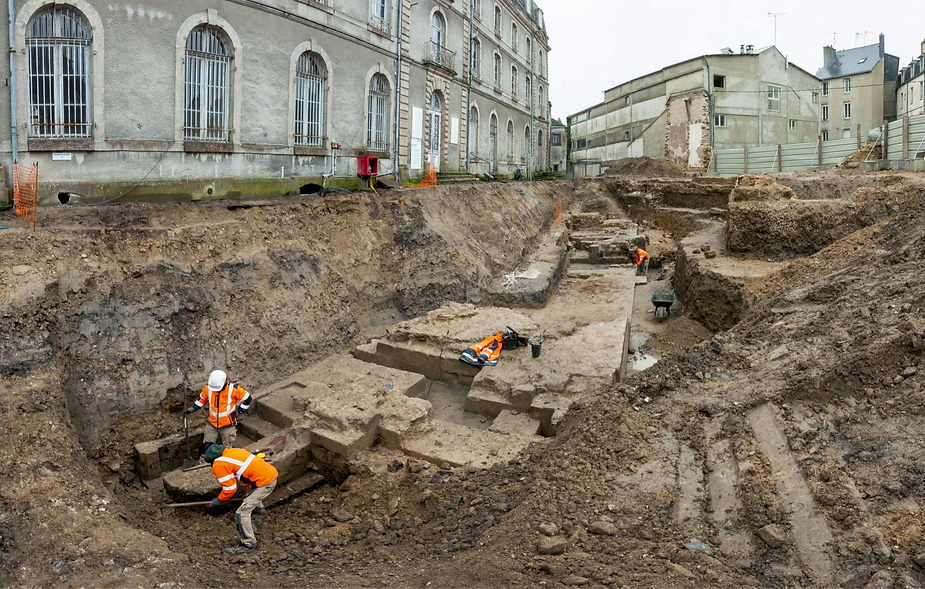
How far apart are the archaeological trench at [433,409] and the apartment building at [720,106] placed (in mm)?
20539

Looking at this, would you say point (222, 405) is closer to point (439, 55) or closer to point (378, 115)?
point (378, 115)

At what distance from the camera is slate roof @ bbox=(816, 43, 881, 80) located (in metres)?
38.4

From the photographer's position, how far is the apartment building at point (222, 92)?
10.4 meters

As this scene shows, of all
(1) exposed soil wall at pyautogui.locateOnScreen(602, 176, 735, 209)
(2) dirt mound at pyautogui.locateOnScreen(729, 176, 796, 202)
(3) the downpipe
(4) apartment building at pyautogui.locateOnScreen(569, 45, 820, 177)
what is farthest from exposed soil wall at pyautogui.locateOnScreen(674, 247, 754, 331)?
(4) apartment building at pyautogui.locateOnScreen(569, 45, 820, 177)

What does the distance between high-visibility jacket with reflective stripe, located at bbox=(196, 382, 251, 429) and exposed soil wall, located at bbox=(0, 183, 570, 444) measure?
3.52ft

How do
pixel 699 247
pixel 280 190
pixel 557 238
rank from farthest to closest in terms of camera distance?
pixel 557 238 → pixel 699 247 → pixel 280 190

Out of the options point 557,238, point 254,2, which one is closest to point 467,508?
point 254,2

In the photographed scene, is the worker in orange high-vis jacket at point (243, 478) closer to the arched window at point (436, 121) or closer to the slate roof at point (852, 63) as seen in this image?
the arched window at point (436, 121)

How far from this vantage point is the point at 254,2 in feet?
43.4

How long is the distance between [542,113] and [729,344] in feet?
99.9

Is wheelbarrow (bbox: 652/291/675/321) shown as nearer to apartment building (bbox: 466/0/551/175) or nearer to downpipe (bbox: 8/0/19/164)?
apartment building (bbox: 466/0/551/175)

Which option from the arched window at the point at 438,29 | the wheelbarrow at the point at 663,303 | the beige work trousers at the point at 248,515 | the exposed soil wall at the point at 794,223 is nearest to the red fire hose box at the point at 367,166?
the arched window at the point at 438,29

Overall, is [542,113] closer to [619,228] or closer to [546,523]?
[619,228]

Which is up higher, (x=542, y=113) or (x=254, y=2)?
(x=542, y=113)
